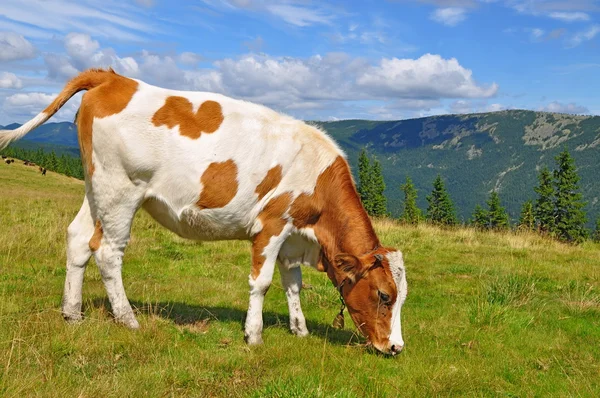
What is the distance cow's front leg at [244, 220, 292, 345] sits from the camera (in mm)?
6266

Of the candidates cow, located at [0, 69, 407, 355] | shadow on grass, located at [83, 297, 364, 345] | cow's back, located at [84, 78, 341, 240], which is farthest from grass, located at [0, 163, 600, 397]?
cow's back, located at [84, 78, 341, 240]

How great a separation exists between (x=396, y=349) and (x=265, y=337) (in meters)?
1.70

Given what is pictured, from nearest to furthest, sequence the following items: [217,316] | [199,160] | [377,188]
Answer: [199,160] → [217,316] → [377,188]

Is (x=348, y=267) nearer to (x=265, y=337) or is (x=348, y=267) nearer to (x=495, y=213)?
(x=265, y=337)

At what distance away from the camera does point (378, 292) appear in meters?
6.07

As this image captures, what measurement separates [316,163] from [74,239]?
332cm

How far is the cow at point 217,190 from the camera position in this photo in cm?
604

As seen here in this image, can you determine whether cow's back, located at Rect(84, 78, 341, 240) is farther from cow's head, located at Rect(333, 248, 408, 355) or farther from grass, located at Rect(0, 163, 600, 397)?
grass, located at Rect(0, 163, 600, 397)

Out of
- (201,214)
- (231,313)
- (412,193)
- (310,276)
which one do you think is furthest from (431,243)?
(412,193)

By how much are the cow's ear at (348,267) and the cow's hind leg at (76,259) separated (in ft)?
10.6

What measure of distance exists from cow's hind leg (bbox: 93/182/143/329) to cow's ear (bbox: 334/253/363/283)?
2.57m

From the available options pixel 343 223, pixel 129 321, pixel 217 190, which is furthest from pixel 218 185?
pixel 129 321

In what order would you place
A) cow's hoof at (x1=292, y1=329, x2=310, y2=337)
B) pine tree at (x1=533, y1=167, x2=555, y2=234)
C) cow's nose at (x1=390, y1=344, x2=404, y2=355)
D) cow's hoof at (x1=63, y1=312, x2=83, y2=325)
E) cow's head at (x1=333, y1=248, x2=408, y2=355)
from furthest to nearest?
1. pine tree at (x1=533, y1=167, x2=555, y2=234)
2. cow's hoof at (x1=292, y1=329, x2=310, y2=337)
3. cow's hoof at (x1=63, y1=312, x2=83, y2=325)
4. cow's head at (x1=333, y1=248, x2=408, y2=355)
5. cow's nose at (x1=390, y1=344, x2=404, y2=355)

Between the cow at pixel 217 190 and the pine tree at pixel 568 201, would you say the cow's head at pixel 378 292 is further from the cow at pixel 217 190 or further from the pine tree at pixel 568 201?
the pine tree at pixel 568 201
